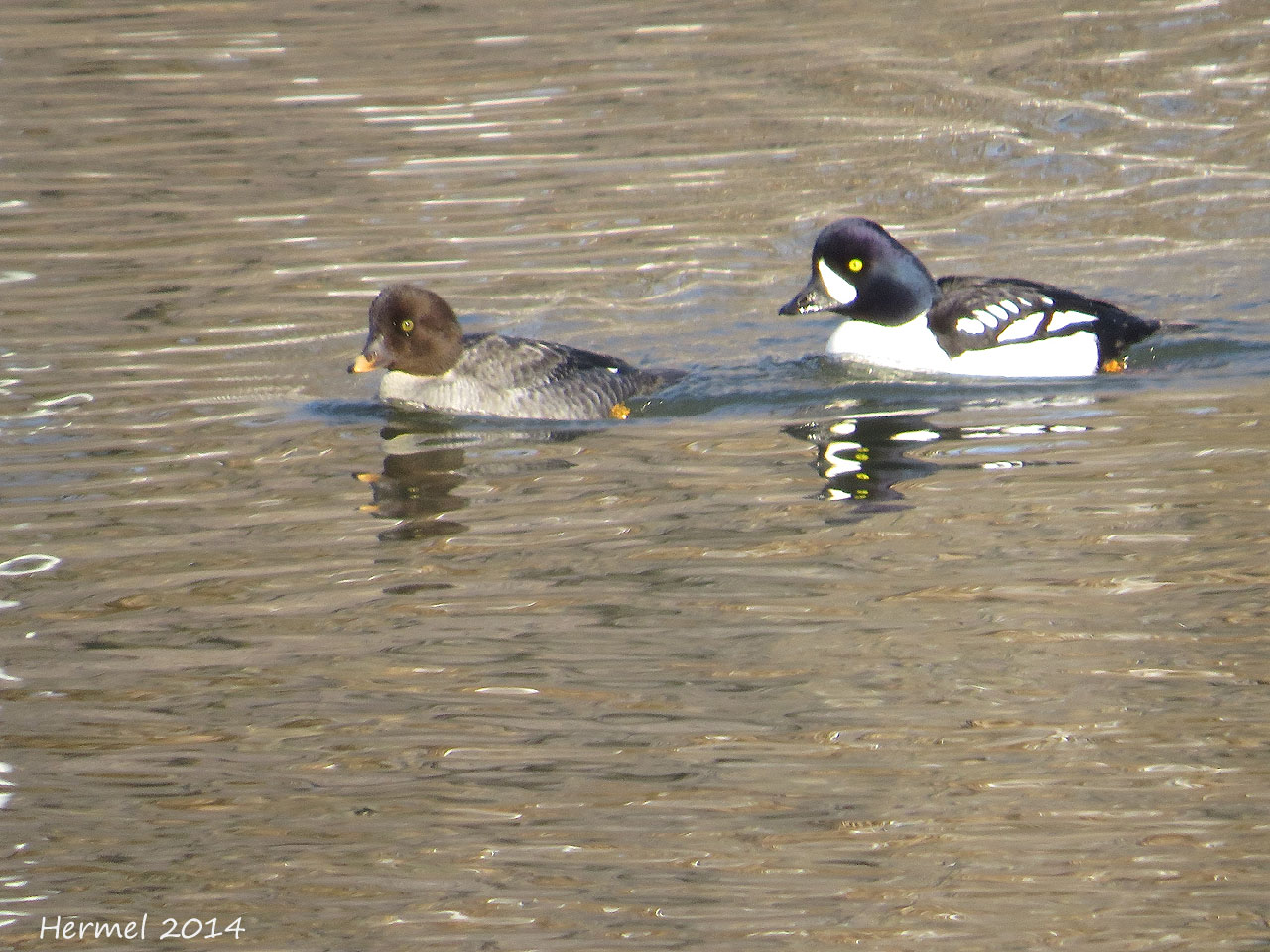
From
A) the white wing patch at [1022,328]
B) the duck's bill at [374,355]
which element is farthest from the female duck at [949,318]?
the duck's bill at [374,355]

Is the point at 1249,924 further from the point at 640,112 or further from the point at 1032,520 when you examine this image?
the point at 640,112

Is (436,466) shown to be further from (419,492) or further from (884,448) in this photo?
(884,448)

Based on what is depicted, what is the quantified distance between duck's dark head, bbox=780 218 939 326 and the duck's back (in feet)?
4.10

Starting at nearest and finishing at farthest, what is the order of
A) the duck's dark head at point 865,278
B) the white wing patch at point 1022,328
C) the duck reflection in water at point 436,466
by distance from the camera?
1. the duck reflection in water at point 436,466
2. the white wing patch at point 1022,328
3. the duck's dark head at point 865,278

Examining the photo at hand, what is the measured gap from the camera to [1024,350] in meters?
9.73

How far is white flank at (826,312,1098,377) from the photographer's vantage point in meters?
9.73

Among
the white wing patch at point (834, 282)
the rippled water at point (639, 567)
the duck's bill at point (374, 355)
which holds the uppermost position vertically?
the white wing patch at point (834, 282)

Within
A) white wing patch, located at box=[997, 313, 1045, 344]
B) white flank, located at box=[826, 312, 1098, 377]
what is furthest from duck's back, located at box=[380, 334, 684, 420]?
white wing patch, located at box=[997, 313, 1045, 344]

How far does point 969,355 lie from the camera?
988 centimetres

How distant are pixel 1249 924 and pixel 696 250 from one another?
28.3ft

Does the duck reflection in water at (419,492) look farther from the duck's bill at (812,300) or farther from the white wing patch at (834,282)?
the white wing patch at (834,282)

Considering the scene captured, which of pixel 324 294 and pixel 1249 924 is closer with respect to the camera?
pixel 1249 924

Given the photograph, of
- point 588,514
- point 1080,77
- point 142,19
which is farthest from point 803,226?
point 142,19

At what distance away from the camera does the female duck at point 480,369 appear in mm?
9219
